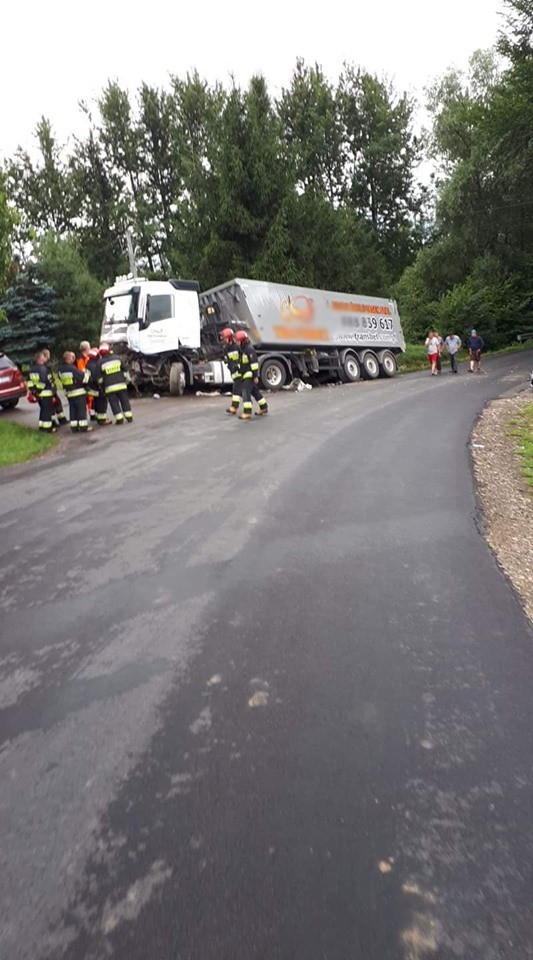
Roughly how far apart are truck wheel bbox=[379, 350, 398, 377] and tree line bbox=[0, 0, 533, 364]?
735 cm

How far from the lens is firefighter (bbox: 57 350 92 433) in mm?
14344

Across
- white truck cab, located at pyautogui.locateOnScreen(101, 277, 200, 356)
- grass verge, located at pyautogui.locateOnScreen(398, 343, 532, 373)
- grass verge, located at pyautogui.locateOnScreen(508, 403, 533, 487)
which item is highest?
white truck cab, located at pyautogui.locateOnScreen(101, 277, 200, 356)

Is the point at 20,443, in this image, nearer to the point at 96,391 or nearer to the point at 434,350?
the point at 96,391

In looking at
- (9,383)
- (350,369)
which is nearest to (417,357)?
(350,369)

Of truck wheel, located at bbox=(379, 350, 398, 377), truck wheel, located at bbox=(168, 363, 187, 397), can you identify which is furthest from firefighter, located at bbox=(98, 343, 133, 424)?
truck wheel, located at bbox=(379, 350, 398, 377)

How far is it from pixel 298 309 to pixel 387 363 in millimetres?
6290

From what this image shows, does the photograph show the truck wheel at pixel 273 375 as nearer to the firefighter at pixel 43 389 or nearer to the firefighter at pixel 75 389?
the firefighter at pixel 75 389

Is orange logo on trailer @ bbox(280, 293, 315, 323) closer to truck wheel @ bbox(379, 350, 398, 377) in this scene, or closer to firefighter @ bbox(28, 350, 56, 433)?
truck wheel @ bbox(379, 350, 398, 377)

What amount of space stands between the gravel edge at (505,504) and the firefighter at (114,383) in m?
7.45

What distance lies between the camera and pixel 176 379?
2025 cm

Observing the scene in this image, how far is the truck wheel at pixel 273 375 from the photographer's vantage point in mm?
21453

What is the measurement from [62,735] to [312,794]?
50.5 inches

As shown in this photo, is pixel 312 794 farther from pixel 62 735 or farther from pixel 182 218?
pixel 182 218

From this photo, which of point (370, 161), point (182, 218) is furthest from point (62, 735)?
point (370, 161)
